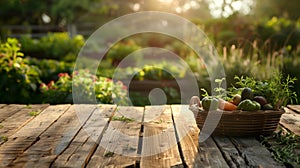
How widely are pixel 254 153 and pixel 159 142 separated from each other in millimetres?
539

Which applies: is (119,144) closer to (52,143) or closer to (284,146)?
(52,143)

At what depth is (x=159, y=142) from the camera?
98.3 inches

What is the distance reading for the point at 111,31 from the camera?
1780 centimetres

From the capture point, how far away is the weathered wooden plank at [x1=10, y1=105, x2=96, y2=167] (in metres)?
2.13

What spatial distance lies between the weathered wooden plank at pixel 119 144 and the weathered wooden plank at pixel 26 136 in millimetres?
408

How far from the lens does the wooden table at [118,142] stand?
83.6 inches

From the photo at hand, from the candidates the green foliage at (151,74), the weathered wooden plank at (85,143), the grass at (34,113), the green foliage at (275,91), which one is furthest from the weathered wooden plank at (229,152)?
the green foliage at (151,74)

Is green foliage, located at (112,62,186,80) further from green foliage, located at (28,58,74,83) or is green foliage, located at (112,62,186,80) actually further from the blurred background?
green foliage, located at (28,58,74,83)

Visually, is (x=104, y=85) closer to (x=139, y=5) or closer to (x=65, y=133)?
(x=65, y=133)

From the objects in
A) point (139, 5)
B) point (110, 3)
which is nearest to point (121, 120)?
point (110, 3)

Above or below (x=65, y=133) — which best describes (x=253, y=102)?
above

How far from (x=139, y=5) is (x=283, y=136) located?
68.3ft

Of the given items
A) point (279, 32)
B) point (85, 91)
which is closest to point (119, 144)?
point (85, 91)

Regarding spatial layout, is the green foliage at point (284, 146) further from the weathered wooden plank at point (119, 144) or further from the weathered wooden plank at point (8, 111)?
the weathered wooden plank at point (8, 111)
